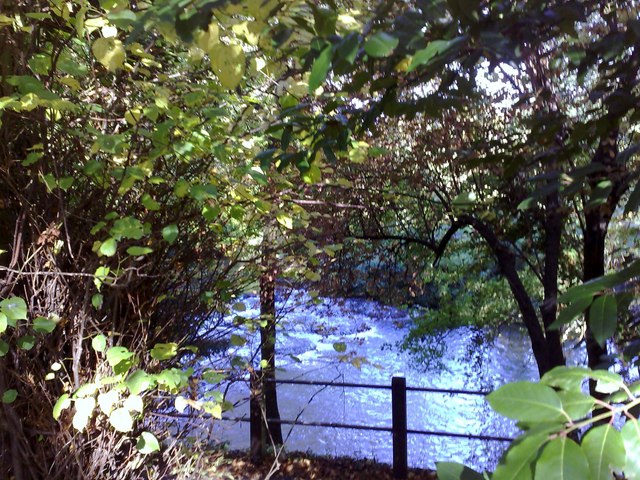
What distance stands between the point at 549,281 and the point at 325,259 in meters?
1.99

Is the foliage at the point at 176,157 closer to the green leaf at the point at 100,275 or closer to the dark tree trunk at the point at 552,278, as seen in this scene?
the green leaf at the point at 100,275

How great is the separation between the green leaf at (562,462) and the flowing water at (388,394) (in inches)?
218

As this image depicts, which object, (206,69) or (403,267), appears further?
(403,267)

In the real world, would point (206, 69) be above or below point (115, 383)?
above

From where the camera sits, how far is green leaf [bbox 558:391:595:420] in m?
0.74

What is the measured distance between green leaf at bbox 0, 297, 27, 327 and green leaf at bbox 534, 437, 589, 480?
4.86 ft

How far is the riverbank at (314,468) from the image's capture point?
5.04 m

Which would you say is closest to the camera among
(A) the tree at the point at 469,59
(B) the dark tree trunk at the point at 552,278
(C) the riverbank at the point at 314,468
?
(A) the tree at the point at 469,59

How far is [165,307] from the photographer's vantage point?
2.65 meters

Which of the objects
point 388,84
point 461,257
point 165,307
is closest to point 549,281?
point 461,257

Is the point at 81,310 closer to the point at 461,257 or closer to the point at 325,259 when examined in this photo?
the point at 325,259

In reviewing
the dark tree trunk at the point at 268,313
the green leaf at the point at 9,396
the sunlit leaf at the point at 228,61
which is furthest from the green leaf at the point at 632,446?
the dark tree trunk at the point at 268,313

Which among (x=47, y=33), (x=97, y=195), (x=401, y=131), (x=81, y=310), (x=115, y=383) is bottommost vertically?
(x=115, y=383)

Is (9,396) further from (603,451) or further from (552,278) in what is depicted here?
(552,278)
